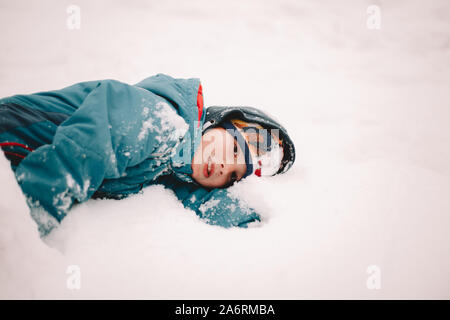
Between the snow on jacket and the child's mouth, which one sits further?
the child's mouth

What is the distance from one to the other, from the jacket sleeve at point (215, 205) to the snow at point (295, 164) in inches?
1.8

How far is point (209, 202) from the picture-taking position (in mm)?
1021

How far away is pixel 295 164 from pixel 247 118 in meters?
0.32

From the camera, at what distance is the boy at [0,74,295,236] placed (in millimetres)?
680

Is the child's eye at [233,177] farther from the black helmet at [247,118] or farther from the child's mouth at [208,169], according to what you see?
the black helmet at [247,118]

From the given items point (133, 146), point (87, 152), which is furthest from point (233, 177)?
point (87, 152)

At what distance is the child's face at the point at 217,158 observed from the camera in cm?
97

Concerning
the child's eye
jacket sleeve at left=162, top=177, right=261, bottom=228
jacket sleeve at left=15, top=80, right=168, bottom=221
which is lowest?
jacket sleeve at left=162, top=177, right=261, bottom=228

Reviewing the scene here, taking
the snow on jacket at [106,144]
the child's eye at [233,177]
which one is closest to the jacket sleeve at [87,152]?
the snow on jacket at [106,144]

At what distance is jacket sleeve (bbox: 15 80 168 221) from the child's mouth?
212 millimetres

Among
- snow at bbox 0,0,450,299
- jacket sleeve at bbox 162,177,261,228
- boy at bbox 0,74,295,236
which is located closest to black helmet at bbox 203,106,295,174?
boy at bbox 0,74,295,236

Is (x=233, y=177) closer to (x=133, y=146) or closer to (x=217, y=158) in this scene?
(x=217, y=158)

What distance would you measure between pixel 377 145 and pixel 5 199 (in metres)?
1.35

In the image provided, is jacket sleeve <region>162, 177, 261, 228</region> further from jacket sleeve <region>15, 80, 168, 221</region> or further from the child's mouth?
jacket sleeve <region>15, 80, 168, 221</region>
